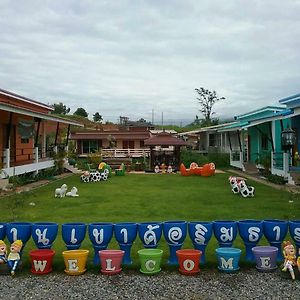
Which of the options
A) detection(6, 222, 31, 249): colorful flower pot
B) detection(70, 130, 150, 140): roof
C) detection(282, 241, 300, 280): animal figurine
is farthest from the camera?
detection(70, 130, 150, 140): roof

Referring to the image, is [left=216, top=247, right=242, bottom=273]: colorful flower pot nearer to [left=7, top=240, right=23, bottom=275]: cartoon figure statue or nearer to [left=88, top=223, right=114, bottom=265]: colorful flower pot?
[left=88, top=223, right=114, bottom=265]: colorful flower pot

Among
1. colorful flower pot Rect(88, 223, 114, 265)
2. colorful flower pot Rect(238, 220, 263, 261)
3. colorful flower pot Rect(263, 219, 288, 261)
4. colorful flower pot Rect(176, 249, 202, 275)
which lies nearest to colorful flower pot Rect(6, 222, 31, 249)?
colorful flower pot Rect(88, 223, 114, 265)

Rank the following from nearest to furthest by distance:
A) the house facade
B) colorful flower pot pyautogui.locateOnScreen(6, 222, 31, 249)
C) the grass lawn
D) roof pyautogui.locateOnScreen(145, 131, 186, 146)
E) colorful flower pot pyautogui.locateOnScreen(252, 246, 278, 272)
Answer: colorful flower pot pyautogui.locateOnScreen(252, 246, 278, 272) < colorful flower pot pyautogui.locateOnScreen(6, 222, 31, 249) < the grass lawn < the house facade < roof pyautogui.locateOnScreen(145, 131, 186, 146)

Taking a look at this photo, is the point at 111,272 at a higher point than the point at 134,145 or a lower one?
lower

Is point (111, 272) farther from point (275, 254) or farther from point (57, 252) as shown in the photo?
point (275, 254)

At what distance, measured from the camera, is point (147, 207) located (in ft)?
38.5

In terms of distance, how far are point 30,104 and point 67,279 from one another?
19805 millimetres

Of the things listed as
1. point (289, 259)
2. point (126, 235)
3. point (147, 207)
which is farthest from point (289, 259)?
point (147, 207)

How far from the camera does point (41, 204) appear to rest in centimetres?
1252

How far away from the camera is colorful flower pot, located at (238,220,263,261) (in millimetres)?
6352

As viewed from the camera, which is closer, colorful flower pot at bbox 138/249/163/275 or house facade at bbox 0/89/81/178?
colorful flower pot at bbox 138/249/163/275

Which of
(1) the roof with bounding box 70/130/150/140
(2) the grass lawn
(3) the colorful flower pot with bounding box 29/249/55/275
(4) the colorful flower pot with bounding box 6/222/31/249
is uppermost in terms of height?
(1) the roof with bounding box 70/130/150/140

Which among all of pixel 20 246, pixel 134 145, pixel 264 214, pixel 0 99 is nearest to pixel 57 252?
pixel 20 246

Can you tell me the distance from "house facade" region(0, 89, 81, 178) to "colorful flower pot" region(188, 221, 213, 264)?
11.3 metres
